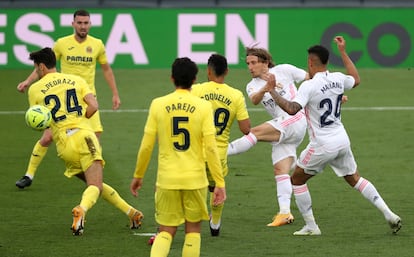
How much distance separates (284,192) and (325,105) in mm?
1555

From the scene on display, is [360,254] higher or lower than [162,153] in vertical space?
lower

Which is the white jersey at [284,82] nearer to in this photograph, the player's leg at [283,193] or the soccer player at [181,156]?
the player's leg at [283,193]

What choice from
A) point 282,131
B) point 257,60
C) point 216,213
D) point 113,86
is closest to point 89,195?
point 216,213

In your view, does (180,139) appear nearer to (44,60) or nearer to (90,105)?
(90,105)

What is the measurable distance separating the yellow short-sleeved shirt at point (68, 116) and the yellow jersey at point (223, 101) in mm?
1266

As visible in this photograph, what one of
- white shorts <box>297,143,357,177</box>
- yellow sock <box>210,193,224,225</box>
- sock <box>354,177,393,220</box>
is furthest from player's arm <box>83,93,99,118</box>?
sock <box>354,177,393,220</box>

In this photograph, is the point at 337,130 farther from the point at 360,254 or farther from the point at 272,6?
the point at 272,6

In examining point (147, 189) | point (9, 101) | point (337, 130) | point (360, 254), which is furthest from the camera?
point (9, 101)

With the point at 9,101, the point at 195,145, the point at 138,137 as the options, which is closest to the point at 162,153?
the point at 195,145

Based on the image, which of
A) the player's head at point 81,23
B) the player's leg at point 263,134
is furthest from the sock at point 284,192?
the player's head at point 81,23

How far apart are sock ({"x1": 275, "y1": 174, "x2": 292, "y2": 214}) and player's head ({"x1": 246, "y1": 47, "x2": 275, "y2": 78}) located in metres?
1.31

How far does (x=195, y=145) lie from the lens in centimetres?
1022

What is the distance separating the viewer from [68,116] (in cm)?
1266

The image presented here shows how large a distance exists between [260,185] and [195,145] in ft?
20.6
